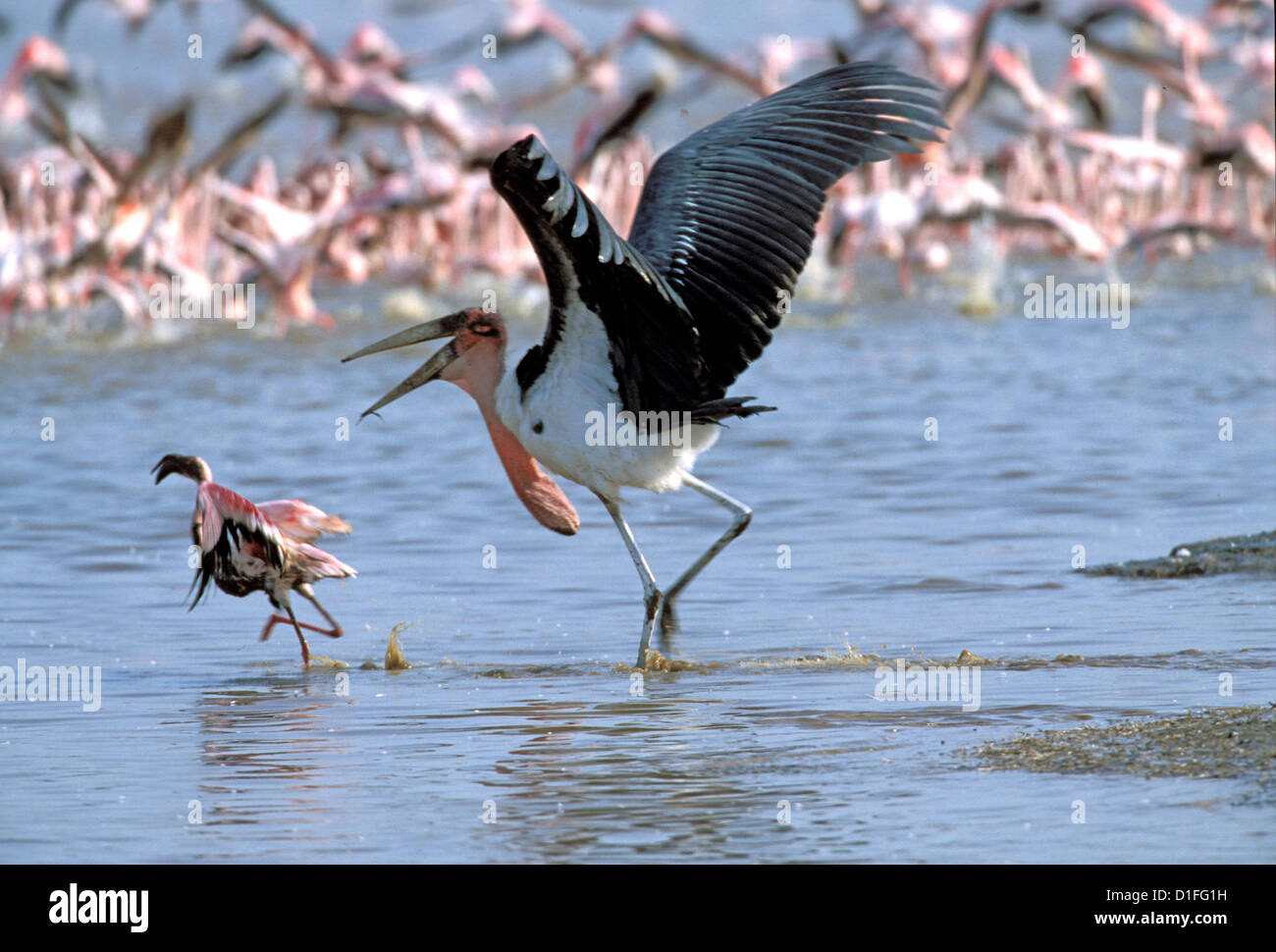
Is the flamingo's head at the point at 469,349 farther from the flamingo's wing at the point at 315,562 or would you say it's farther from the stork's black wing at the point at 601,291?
the flamingo's wing at the point at 315,562

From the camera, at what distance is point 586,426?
6.14 meters

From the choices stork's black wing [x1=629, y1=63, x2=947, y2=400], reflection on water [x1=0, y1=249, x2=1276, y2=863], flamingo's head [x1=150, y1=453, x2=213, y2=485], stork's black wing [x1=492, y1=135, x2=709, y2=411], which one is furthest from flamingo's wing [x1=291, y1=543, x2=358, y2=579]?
stork's black wing [x1=629, y1=63, x2=947, y2=400]

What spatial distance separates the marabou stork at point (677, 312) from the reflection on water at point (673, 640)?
59 centimetres

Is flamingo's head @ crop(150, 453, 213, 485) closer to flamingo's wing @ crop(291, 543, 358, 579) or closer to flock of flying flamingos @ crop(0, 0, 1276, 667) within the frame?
flock of flying flamingos @ crop(0, 0, 1276, 667)

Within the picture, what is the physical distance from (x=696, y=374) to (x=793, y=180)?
0.76 m

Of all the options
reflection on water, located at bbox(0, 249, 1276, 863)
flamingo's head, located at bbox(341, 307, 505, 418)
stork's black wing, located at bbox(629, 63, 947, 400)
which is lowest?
reflection on water, located at bbox(0, 249, 1276, 863)

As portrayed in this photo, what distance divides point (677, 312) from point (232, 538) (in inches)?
66.1

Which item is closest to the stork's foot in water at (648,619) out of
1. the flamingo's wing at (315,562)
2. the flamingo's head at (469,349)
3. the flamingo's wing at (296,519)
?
the flamingo's head at (469,349)

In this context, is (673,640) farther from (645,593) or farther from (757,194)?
(757,194)

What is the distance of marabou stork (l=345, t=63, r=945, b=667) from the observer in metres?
5.99

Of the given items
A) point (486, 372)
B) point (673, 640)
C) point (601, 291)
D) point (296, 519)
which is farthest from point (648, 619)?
point (296, 519)

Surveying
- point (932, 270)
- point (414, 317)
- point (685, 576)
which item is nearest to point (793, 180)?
point (685, 576)

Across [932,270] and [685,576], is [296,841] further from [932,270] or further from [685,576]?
[932,270]

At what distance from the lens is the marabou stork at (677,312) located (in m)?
5.99
